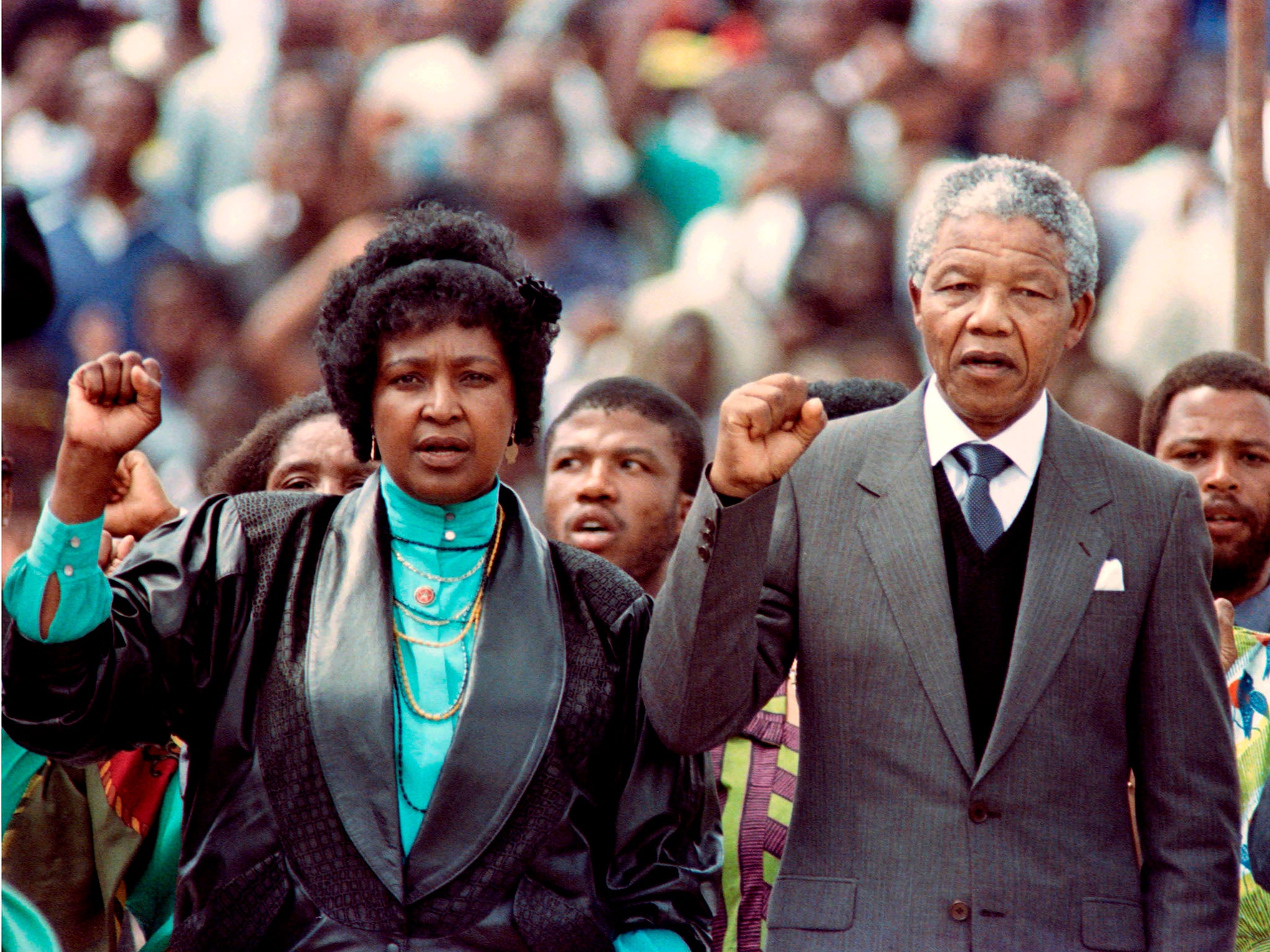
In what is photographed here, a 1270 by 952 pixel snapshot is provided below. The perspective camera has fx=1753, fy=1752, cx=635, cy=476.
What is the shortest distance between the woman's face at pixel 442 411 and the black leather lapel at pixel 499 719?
0.52ft

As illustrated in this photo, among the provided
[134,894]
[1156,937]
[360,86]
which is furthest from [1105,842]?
[360,86]

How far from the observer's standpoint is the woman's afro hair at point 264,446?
4180 mm

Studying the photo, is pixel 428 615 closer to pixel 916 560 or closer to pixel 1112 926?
pixel 916 560

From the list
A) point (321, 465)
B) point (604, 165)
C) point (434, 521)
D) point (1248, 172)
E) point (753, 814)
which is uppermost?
point (604, 165)

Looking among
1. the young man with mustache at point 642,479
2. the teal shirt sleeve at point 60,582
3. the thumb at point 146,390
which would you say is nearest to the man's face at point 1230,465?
the young man with mustache at point 642,479

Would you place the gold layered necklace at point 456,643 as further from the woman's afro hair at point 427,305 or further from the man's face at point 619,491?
the man's face at point 619,491

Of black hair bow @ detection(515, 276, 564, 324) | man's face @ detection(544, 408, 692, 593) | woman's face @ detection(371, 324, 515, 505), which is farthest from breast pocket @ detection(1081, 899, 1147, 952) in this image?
man's face @ detection(544, 408, 692, 593)

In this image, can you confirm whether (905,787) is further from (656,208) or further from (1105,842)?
(656,208)

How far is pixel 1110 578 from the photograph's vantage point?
287 centimetres

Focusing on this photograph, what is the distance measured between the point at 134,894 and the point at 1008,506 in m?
1.97

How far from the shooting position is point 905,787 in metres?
2.78

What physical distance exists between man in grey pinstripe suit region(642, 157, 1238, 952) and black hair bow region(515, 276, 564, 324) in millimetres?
542

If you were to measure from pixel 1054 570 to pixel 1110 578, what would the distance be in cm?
10

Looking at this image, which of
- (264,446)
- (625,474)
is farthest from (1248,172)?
(264,446)
